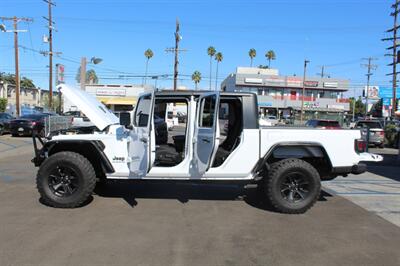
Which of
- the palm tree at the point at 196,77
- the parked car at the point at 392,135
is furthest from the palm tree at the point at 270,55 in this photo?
the parked car at the point at 392,135

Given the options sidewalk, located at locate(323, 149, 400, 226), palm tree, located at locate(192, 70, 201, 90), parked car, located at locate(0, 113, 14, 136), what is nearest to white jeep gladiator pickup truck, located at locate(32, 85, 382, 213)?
sidewalk, located at locate(323, 149, 400, 226)

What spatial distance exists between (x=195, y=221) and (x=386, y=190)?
5083 mm

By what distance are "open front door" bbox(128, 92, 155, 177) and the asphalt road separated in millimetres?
684

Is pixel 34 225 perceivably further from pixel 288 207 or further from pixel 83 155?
pixel 288 207

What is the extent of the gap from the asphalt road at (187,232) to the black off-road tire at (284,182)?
191 mm

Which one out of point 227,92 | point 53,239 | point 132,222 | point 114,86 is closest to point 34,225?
point 53,239

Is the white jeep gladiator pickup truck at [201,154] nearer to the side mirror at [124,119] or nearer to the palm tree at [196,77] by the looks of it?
the side mirror at [124,119]

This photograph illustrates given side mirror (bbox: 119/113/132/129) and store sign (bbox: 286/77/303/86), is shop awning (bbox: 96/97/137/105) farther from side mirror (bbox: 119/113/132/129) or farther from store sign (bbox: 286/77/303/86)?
side mirror (bbox: 119/113/132/129)

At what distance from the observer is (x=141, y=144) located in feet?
22.3

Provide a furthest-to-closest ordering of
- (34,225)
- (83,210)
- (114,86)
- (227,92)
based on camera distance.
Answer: (114,86) < (227,92) < (83,210) < (34,225)

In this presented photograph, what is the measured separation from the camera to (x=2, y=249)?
4910 mm

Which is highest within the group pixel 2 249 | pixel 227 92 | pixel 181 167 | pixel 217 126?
pixel 227 92

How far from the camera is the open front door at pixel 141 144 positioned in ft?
22.3

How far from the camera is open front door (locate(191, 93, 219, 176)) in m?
6.77
